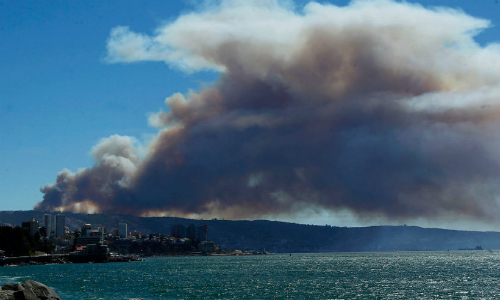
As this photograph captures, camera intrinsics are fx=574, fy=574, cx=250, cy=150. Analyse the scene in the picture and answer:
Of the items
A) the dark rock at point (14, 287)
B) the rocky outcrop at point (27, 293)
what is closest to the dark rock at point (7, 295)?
the rocky outcrop at point (27, 293)

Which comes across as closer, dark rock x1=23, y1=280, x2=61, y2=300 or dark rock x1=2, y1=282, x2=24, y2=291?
dark rock x1=23, y1=280, x2=61, y2=300

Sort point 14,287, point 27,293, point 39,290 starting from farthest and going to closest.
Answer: point 14,287, point 39,290, point 27,293

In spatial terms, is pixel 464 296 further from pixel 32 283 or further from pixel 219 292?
pixel 32 283

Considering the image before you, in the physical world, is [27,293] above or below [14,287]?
below

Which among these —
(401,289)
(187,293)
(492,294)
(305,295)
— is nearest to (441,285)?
(401,289)

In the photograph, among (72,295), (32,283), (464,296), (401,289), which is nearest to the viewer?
(32,283)

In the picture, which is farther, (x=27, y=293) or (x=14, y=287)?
(x=14, y=287)

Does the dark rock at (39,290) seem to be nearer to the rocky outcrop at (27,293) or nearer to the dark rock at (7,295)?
the rocky outcrop at (27,293)

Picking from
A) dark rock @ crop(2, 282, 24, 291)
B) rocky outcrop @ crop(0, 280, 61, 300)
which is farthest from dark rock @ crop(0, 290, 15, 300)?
dark rock @ crop(2, 282, 24, 291)

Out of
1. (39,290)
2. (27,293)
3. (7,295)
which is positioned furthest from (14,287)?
(7,295)

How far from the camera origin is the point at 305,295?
9800 cm

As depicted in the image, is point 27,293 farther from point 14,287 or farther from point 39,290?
point 14,287

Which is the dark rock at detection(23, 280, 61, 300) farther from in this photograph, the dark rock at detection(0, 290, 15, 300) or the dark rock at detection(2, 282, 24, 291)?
the dark rock at detection(0, 290, 15, 300)

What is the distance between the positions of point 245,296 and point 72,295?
31250mm
